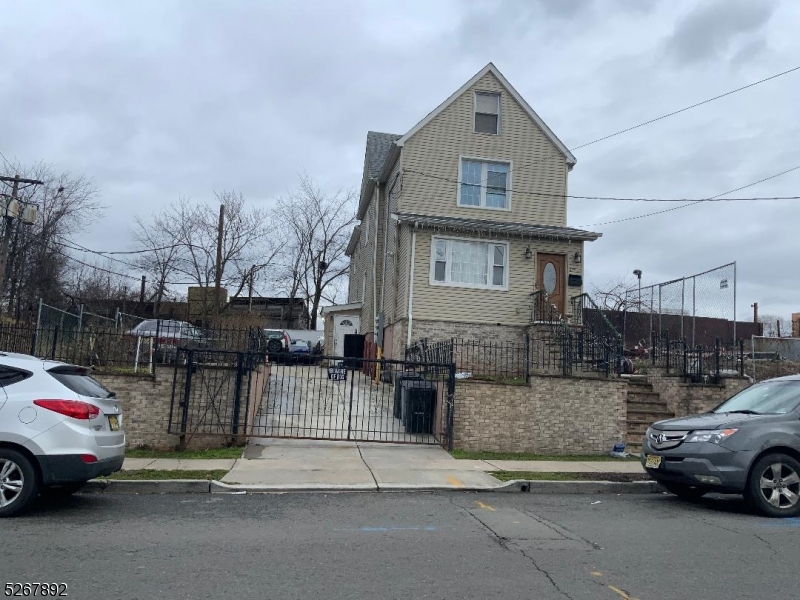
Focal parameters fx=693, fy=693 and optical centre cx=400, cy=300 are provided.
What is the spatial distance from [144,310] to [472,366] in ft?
114

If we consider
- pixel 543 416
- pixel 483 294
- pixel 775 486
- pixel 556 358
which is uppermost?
pixel 483 294

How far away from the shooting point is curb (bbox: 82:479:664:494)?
368 inches

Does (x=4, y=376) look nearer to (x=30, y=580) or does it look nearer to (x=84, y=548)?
(x=84, y=548)

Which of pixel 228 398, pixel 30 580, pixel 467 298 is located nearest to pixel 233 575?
pixel 30 580

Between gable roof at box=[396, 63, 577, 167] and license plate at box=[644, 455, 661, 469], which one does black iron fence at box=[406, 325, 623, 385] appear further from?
gable roof at box=[396, 63, 577, 167]

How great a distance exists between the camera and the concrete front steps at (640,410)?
14.6 meters

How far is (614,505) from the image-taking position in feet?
30.3

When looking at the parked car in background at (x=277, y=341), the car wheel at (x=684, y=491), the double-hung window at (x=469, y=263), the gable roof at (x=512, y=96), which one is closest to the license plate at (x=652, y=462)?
the car wheel at (x=684, y=491)

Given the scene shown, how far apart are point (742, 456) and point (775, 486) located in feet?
1.76

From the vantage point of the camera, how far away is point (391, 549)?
21.0 ft

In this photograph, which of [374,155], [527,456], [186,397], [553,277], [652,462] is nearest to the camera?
[652,462]

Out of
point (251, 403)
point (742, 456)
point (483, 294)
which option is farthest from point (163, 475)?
point (483, 294)

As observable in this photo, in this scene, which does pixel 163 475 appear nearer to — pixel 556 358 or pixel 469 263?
pixel 556 358

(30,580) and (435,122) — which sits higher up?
(435,122)
